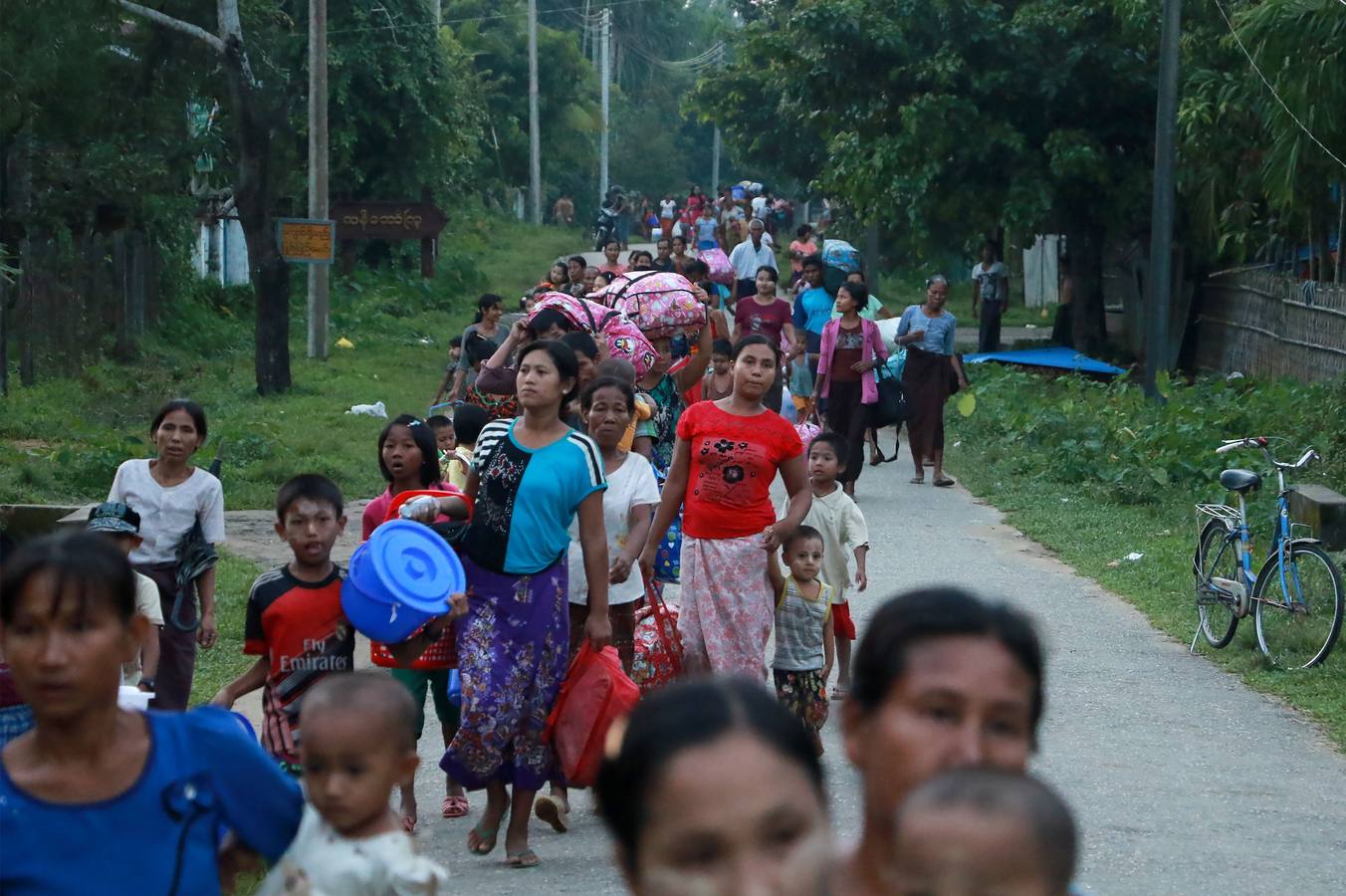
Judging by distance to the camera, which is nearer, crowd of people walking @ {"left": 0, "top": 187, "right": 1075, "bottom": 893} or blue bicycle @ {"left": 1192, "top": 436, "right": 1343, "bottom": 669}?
crowd of people walking @ {"left": 0, "top": 187, "right": 1075, "bottom": 893}

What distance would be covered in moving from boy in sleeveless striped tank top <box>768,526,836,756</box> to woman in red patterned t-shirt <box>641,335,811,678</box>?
0.16 m

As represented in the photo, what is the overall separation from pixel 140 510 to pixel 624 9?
7383cm

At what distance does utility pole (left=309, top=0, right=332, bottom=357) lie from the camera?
22312mm

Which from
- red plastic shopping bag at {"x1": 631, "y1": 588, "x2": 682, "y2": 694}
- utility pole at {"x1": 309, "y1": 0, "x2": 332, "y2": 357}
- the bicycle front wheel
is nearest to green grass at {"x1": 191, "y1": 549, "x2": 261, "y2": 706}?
red plastic shopping bag at {"x1": 631, "y1": 588, "x2": 682, "y2": 694}

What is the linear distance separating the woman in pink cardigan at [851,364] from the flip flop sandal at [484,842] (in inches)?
328

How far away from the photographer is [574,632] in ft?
22.7

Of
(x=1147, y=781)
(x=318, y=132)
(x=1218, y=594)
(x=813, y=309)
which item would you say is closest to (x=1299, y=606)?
(x=1218, y=594)

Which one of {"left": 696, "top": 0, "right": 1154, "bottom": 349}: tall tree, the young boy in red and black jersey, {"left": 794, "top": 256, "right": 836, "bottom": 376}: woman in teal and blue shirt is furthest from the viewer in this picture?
{"left": 696, "top": 0, "right": 1154, "bottom": 349}: tall tree

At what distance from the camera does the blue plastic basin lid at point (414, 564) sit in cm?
530

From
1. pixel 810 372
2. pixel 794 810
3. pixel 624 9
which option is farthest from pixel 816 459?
pixel 624 9

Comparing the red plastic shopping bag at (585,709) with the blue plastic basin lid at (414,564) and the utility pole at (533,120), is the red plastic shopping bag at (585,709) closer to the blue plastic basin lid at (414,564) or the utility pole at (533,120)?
the blue plastic basin lid at (414,564)

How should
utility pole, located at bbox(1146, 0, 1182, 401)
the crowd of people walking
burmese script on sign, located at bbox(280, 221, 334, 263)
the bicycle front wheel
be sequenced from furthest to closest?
burmese script on sign, located at bbox(280, 221, 334, 263) < utility pole, located at bbox(1146, 0, 1182, 401) < the bicycle front wheel < the crowd of people walking

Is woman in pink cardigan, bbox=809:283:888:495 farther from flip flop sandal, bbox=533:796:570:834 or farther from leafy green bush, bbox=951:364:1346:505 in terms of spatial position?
flip flop sandal, bbox=533:796:570:834

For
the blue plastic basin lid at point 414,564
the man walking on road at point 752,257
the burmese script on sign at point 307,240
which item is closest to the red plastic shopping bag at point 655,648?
the blue plastic basin lid at point 414,564
